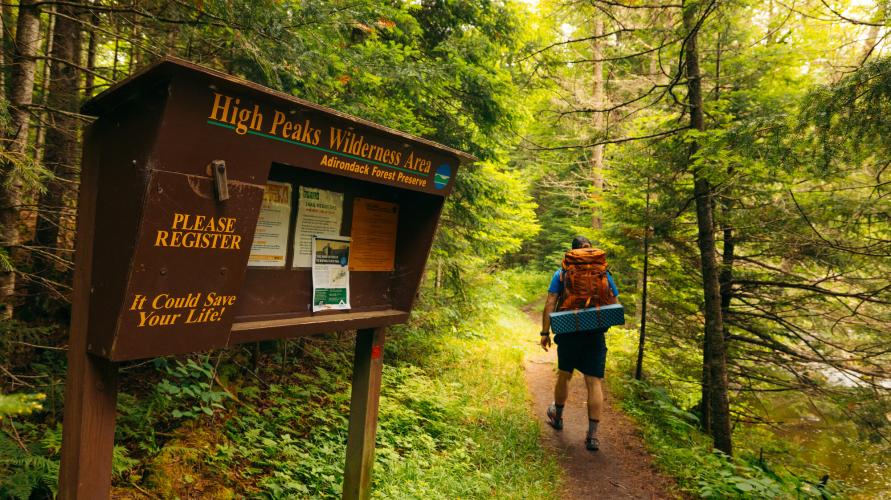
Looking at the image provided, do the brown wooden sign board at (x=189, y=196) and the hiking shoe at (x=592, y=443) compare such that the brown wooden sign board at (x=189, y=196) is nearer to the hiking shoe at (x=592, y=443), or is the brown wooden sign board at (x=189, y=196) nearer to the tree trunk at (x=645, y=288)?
the hiking shoe at (x=592, y=443)

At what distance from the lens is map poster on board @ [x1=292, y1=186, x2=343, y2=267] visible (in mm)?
2748

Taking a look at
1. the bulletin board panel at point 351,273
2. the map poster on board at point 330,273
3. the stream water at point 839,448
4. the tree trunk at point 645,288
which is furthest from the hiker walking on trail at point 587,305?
the stream water at point 839,448

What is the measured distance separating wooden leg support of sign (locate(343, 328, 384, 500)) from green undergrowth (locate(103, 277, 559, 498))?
56cm

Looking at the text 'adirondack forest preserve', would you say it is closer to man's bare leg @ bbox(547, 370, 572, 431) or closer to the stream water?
man's bare leg @ bbox(547, 370, 572, 431)

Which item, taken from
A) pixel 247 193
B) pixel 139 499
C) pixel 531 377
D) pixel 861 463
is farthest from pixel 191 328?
pixel 861 463

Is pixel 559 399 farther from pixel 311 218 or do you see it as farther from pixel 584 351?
pixel 311 218

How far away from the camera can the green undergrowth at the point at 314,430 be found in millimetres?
3703

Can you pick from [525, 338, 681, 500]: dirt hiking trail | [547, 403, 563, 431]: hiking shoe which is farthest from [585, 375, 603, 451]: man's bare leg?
[547, 403, 563, 431]: hiking shoe

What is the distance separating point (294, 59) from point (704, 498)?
5.82 meters

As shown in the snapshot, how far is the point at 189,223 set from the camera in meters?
1.99

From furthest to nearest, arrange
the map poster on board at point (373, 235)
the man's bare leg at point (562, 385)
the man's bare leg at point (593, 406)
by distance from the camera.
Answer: the man's bare leg at point (562, 385) < the man's bare leg at point (593, 406) < the map poster on board at point (373, 235)

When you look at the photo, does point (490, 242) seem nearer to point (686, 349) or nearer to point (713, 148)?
point (686, 349)

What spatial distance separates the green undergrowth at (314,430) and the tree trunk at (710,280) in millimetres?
2445

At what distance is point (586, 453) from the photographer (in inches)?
225
